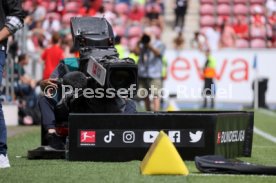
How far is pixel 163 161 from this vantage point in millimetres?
7891

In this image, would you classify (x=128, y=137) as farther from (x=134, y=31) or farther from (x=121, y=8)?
(x=121, y=8)

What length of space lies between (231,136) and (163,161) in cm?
209

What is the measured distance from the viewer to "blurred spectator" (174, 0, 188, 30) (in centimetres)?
3189

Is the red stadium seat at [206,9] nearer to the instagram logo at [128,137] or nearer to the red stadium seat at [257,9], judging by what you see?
the red stadium seat at [257,9]

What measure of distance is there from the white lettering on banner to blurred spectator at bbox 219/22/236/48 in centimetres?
153

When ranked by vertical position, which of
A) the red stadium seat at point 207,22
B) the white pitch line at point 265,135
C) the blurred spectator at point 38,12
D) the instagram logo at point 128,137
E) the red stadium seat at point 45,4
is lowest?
the white pitch line at point 265,135

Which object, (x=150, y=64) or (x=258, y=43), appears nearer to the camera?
(x=150, y=64)

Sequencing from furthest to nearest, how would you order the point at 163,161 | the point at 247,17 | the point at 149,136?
the point at 247,17, the point at 149,136, the point at 163,161

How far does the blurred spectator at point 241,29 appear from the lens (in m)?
31.2

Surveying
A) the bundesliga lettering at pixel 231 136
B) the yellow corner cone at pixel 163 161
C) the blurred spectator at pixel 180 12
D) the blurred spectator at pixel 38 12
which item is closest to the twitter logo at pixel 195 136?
the bundesliga lettering at pixel 231 136

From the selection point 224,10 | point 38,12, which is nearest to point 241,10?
point 224,10

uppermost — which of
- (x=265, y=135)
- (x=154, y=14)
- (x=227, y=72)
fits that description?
(x=154, y=14)

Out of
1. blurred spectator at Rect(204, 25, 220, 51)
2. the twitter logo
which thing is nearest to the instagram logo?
the twitter logo

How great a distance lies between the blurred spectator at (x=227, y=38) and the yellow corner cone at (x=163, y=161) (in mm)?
22205
